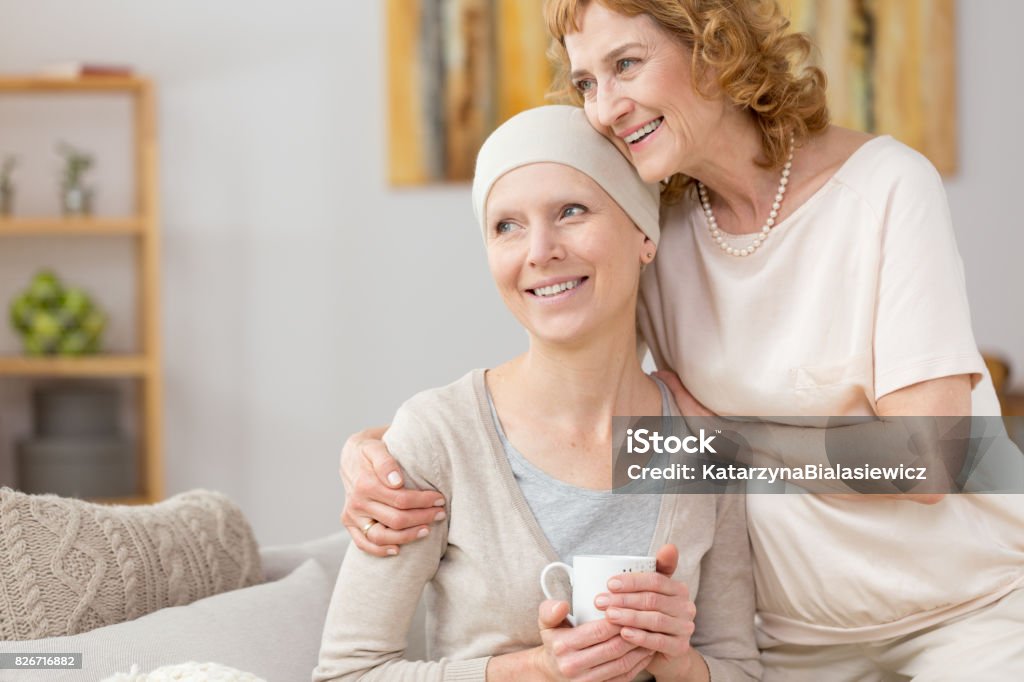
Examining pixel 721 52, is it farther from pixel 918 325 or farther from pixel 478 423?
pixel 478 423

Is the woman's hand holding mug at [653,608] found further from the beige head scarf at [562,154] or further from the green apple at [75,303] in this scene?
the green apple at [75,303]

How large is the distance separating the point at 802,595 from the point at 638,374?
39 cm

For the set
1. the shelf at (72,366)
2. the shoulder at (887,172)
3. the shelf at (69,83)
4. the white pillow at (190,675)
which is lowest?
the white pillow at (190,675)

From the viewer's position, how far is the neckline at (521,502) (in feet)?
4.92

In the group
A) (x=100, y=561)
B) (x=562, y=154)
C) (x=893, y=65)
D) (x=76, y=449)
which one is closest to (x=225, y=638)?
(x=100, y=561)

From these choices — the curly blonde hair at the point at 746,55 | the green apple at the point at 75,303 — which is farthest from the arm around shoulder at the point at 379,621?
the green apple at the point at 75,303

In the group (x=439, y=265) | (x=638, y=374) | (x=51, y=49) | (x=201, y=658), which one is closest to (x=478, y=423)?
(x=638, y=374)

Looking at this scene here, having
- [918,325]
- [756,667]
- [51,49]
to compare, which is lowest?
[756,667]

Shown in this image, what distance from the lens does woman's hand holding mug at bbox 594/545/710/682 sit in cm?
129

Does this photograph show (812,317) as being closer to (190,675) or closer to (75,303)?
(190,675)

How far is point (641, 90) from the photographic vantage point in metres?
1.59

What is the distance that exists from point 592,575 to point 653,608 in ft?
0.27

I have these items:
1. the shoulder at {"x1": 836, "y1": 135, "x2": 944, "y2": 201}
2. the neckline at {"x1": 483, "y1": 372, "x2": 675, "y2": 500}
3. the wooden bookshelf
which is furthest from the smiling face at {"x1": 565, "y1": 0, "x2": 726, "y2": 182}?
the wooden bookshelf

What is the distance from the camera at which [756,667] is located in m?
1.63
